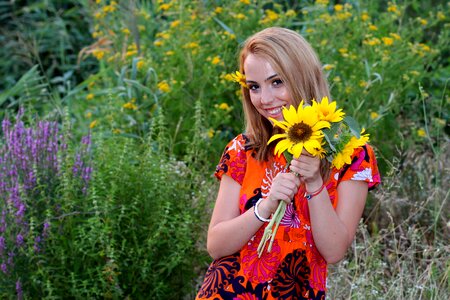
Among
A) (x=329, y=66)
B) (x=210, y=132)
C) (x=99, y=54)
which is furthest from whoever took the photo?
(x=99, y=54)

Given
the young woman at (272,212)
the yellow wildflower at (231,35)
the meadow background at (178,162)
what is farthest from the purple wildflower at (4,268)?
the yellow wildflower at (231,35)

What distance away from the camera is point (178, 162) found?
390 centimetres

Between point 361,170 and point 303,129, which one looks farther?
point 361,170

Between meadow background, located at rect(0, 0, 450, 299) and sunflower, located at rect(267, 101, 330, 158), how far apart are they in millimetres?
1128

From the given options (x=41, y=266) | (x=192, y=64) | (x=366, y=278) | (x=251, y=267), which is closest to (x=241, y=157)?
(x=251, y=267)

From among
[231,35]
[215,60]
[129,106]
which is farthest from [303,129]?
[129,106]

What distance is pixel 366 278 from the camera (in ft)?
11.1

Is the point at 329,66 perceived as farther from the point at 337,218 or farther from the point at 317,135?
the point at 317,135

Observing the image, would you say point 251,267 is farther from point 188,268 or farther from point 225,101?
point 225,101

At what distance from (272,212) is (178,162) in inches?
56.4

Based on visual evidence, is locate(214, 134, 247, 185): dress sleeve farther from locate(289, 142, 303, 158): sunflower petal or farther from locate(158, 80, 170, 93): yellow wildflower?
locate(158, 80, 170, 93): yellow wildflower

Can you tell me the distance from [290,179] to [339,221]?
20 centimetres

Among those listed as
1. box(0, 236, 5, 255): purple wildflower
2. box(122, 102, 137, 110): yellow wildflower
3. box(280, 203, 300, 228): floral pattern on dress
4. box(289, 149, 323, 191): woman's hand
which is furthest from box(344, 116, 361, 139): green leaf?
box(122, 102, 137, 110): yellow wildflower

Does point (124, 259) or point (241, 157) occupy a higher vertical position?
point (241, 157)
